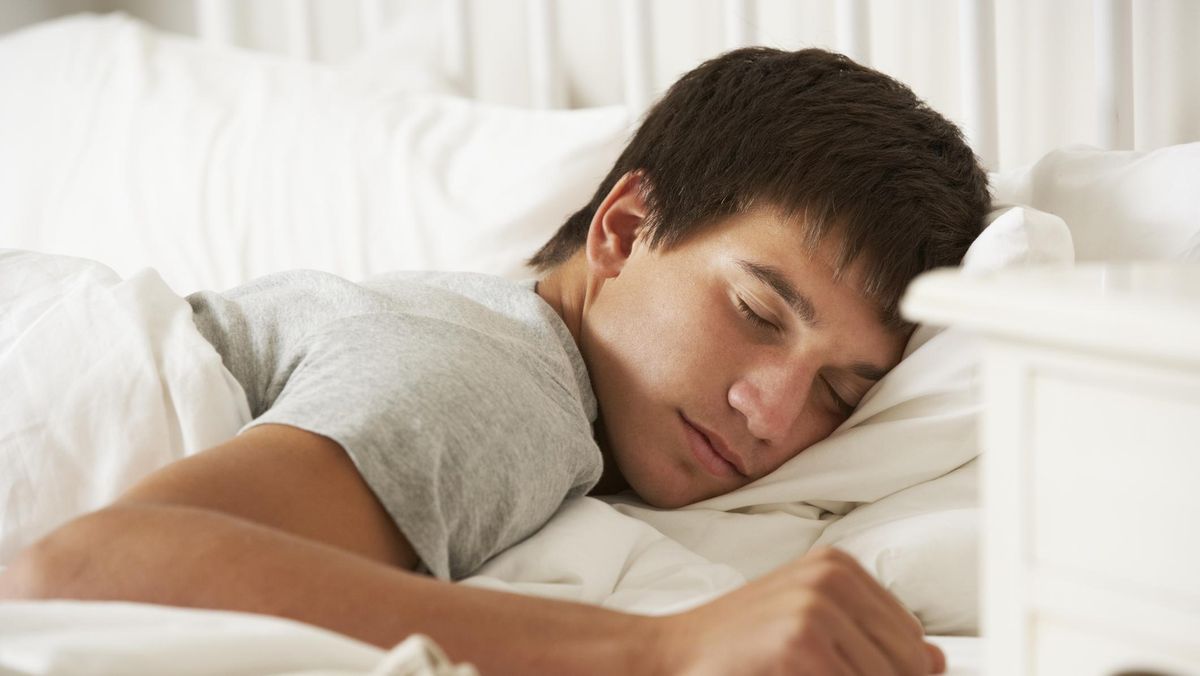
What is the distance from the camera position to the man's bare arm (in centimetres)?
59

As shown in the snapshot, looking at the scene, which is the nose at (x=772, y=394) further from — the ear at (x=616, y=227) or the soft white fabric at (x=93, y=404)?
the soft white fabric at (x=93, y=404)

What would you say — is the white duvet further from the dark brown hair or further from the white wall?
the white wall

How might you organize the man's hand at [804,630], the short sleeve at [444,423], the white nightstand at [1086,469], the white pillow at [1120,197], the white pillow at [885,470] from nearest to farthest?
the white nightstand at [1086,469]
the man's hand at [804,630]
the short sleeve at [444,423]
the white pillow at [885,470]
the white pillow at [1120,197]

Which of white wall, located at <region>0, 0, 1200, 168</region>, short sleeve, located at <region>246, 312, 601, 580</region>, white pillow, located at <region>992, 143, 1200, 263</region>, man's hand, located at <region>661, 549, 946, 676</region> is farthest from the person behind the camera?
white wall, located at <region>0, 0, 1200, 168</region>

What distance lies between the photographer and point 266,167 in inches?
58.0

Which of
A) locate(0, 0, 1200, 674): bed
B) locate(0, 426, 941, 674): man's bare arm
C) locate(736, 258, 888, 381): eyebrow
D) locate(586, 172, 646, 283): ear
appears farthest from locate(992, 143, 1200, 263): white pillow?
locate(0, 426, 941, 674): man's bare arm

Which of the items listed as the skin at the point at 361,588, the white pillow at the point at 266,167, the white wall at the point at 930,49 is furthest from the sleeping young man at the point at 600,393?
the white wall at the point at 930,49

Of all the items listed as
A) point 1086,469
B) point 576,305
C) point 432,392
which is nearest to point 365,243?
point 576,305

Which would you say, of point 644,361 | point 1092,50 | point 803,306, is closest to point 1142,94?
point 1092,50

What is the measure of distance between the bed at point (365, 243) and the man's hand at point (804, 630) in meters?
0.11

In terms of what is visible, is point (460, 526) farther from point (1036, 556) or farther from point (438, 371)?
point (1036, 556)

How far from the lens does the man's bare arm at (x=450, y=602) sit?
589mm

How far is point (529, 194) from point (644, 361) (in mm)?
409

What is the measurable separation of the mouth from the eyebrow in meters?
0.12
